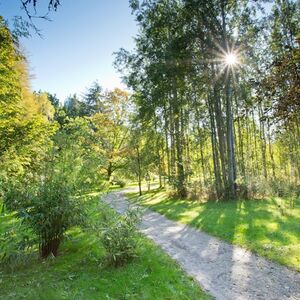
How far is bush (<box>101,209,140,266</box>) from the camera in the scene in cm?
606

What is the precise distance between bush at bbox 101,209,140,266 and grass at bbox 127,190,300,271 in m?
3.01

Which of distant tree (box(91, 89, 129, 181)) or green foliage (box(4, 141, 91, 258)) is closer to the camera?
green foliage (box(4, 141, 91, 258))

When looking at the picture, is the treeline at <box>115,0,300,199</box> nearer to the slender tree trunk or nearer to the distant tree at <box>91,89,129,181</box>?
the slender tree trunk

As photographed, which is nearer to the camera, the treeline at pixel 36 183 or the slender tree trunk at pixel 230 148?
the treeline at pixel 36 183

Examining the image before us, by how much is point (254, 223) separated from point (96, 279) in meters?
6.03

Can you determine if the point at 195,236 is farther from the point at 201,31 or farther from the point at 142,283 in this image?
the point at 201,31

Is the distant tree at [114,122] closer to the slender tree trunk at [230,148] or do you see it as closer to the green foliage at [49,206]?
the slender tree trunk at [230,148]

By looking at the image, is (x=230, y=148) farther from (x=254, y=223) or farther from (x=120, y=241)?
(x=120, y=241)

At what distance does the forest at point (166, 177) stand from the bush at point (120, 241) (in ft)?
0.07

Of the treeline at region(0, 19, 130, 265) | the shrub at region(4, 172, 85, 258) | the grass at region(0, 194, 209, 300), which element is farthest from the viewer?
the shrub at region(4, 172, 85, 258)

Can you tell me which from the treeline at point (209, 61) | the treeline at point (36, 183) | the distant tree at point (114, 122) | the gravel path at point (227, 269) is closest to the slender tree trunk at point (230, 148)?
the treeline at point (209, 61)

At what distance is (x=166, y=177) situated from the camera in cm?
1955

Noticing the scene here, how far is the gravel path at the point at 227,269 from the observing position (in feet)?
16.4

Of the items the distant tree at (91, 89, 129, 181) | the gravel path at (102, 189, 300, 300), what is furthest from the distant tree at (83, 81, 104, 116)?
the gravel path at (102, 189, 300, 300)
